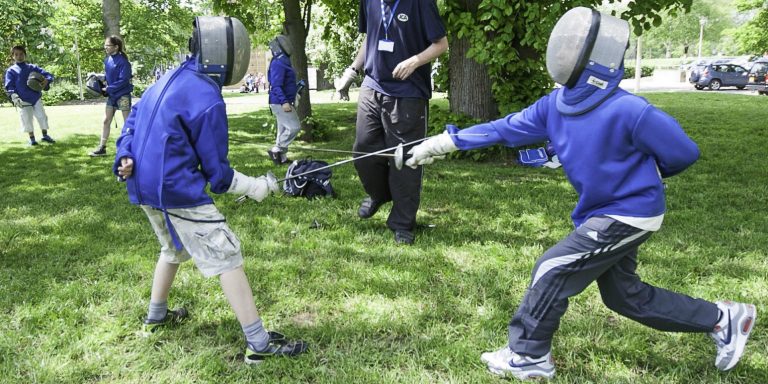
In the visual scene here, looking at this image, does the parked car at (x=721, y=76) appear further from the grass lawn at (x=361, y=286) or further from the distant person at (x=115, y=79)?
the distant person at (x=115, y=79)

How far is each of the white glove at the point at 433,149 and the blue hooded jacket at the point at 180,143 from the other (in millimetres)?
891

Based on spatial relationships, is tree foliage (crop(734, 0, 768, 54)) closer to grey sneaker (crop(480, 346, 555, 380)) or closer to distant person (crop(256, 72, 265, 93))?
grey sneaker (crop(480, 346, 555, 380))

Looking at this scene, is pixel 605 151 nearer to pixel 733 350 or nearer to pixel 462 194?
pixel 733 350

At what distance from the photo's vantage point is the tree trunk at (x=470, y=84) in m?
7.97

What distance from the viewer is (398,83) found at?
14.3ft

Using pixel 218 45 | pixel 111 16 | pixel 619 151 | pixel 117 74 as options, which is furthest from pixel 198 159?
pixel 111 16

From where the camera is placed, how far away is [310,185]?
5.90m

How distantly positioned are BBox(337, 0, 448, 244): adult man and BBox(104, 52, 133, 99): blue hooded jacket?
570cm

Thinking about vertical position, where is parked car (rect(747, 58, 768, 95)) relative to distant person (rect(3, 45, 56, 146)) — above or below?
below

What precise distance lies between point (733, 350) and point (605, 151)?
3.68ft

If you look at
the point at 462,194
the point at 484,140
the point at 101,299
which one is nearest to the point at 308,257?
the point at 101,299

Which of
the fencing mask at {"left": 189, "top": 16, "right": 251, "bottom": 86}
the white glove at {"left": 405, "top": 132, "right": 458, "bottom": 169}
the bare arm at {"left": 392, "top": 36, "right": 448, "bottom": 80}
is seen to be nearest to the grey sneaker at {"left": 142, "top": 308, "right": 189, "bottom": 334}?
the fencing mask at {"left": 189, "top": 16, "right": 251, "bottom": 86}

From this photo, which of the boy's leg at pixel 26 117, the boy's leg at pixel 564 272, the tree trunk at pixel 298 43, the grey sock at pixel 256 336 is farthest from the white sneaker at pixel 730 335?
the boy's leg at pixel 26 117

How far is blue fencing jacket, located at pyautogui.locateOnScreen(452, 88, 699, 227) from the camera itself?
2209mm
